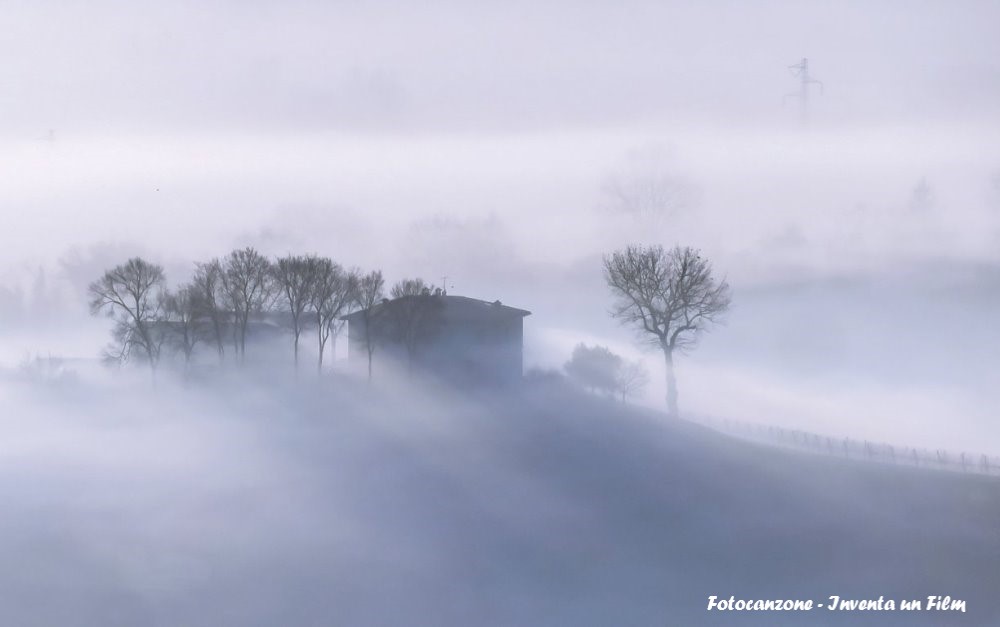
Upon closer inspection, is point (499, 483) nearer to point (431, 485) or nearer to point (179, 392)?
point (431, 485)

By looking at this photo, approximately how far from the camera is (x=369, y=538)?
49.6 meters

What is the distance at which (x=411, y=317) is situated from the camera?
80688mm

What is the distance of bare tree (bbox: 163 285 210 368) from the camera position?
258ft

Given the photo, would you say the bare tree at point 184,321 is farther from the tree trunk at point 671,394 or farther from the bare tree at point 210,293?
the tree trunk at point 671,394

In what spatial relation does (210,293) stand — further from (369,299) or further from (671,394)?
(671,394)

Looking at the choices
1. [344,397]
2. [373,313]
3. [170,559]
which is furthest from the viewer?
[373,313]

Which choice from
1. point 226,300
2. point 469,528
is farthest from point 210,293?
point 469,528

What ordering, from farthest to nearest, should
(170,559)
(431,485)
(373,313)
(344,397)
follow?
1. (373,313)
2. (344,397)
3. (431,485)
4. (170,559)

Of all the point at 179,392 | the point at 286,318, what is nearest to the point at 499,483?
the point at 179,392

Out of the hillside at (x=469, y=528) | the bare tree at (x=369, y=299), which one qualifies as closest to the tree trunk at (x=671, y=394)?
the hillside at (x=469, y=528)

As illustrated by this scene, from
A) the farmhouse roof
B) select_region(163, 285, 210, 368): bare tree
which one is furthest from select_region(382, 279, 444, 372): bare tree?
select_region(163, 285, 210, 368): bare tree

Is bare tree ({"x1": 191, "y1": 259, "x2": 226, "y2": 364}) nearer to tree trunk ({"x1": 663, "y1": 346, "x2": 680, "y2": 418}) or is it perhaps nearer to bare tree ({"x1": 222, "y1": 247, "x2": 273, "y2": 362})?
bare tree ({"x1": 222, "y1": 247, "x2": 273, "y2": 362})

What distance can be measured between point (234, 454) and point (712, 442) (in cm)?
2773

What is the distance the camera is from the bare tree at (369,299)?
266 feet
